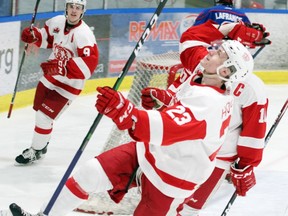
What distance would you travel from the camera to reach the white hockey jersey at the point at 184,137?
10.2ft

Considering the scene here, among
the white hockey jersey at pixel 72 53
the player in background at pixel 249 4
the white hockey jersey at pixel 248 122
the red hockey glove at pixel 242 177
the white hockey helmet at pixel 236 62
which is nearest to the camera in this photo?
the white hockey helmet at pixel 236 62

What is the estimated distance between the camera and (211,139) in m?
3.28

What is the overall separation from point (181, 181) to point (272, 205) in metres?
1.89

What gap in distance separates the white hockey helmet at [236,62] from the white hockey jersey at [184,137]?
85 mm

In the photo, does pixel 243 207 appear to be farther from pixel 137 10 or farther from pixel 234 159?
pixel 137 10

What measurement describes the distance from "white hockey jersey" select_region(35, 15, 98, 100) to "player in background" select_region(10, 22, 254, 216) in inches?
67.2

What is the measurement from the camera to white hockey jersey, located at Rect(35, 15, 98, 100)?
5.45 meters

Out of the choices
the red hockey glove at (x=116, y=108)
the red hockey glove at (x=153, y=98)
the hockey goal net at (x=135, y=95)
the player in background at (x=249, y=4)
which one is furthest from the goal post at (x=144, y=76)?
the player in background at (x=249, y=4)

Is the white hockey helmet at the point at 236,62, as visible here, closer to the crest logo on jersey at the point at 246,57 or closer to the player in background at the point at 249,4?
the crest logo on jersey at the point at 246,57

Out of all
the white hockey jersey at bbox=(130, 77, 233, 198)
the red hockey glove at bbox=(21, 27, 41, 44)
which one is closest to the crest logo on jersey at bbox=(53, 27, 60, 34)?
the red hockey glove at bbox=(21, 27, 41, 44)

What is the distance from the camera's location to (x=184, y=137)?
3.16 m

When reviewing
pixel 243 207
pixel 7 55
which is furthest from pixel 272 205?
pixel 7 55

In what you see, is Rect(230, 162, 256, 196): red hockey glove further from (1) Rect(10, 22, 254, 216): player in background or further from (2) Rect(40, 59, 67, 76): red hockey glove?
(2) Rect(40, 59, 67, 76): red hockey glove

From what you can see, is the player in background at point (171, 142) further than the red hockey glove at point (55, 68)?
No
